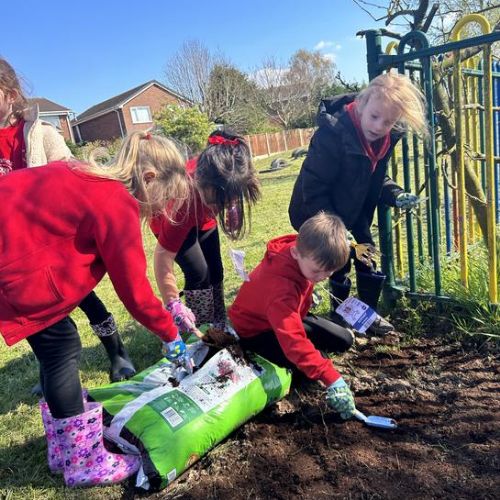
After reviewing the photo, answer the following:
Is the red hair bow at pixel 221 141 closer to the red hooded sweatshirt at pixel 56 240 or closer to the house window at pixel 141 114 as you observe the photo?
the red hooded sweatshirt at pixel 56 240

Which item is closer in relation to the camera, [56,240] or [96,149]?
[56,240]

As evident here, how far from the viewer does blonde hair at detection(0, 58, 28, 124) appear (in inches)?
82.0

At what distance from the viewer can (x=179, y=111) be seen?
19.6 metres

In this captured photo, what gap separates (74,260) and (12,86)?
0.90m

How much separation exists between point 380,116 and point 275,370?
139 centimetres

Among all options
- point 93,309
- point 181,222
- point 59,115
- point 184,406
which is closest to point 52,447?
point 184,406

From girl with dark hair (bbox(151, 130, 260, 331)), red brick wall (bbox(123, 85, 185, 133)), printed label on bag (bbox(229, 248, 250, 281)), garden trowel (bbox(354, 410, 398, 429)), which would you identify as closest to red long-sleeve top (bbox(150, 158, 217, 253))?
girl with dark hair (bbox(151, 130, 260, 331))

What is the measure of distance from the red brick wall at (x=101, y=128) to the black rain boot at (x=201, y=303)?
32.3 m

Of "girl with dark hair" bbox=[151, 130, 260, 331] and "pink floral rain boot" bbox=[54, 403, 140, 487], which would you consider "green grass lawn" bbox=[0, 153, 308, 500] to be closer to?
"pink floral rain boot" bbox=[54, 403, 140, 487]

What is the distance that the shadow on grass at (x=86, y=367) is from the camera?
291 centimetres

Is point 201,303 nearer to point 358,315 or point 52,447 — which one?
point 358,315

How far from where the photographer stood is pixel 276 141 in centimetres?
2800

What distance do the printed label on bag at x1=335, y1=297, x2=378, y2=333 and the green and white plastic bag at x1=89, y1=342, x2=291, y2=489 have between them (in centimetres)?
46

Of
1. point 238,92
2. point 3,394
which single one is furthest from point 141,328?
point 238,92
